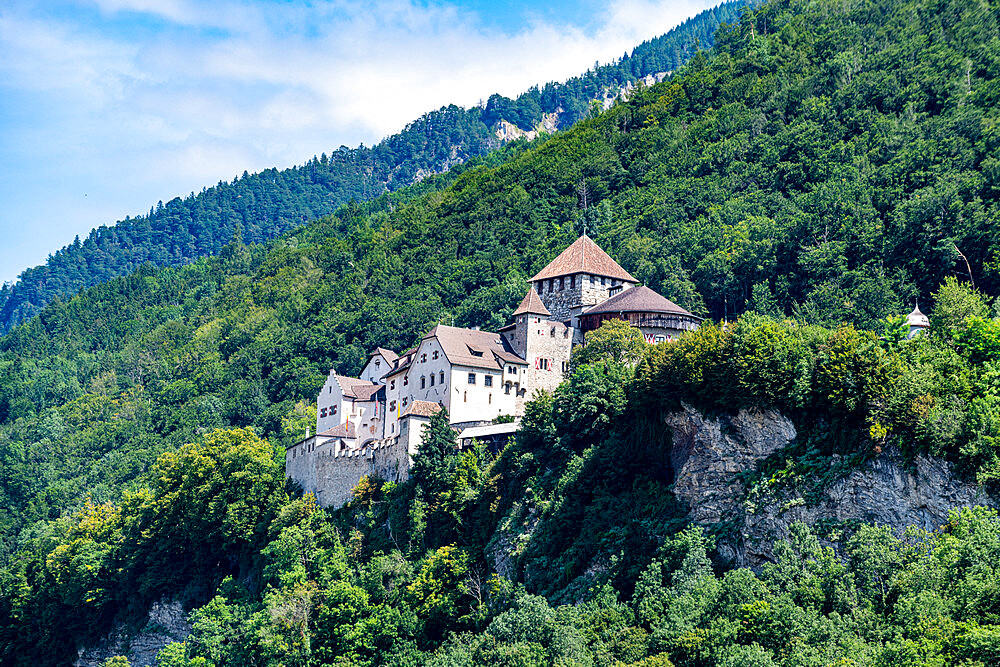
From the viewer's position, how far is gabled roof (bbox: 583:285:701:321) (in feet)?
235

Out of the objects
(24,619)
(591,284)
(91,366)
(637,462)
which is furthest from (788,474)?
(91,366)

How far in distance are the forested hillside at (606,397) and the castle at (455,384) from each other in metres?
2.19

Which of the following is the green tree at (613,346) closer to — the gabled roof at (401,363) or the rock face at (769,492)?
the gabled roof at (401,363)

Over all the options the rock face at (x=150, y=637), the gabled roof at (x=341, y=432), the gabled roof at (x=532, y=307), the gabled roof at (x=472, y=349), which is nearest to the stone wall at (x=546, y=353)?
the gabled roof at (x=532, y=307)

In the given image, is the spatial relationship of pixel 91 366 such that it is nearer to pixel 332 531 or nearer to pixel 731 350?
pixel 332 531

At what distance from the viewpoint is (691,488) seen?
50469 millimetres

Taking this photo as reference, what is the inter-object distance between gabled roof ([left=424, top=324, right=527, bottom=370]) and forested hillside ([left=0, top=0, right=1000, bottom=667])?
6.04 metres

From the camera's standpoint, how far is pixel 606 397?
57750 millimetres

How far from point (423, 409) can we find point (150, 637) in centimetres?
2713

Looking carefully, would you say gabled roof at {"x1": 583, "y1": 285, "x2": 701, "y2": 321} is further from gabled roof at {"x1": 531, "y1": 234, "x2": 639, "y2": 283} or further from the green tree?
gabled roof at {"x1": 531, "y1": 234, "x2": 639, "y2": 283}

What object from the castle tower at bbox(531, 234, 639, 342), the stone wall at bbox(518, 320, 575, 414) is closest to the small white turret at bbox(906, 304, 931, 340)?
the stone wall at bbox(518, 320, 575, 414)

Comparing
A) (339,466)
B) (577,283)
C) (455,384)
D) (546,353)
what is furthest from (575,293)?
(339,466)

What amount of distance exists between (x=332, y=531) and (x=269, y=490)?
9.19 m

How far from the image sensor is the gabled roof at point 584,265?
79562 millimetres
